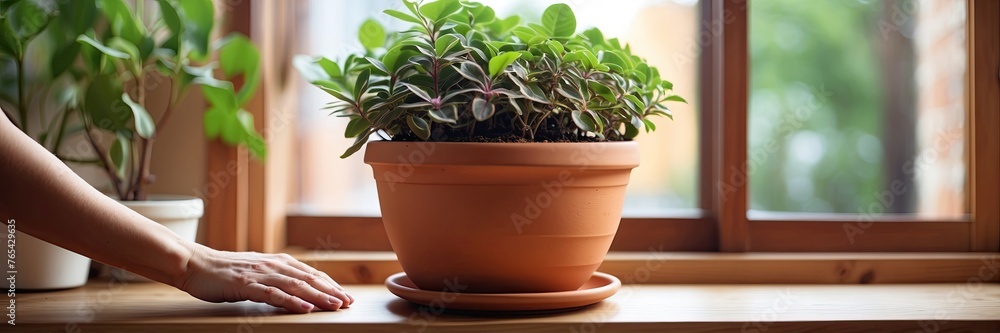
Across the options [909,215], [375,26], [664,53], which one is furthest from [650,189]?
[375,26]

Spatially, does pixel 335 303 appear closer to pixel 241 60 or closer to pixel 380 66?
pixel 380 66

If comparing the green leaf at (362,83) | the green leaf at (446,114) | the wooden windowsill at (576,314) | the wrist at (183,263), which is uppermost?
the green leaf at (362,83)

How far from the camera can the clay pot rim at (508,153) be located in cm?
93

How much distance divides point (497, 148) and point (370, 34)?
33 cm

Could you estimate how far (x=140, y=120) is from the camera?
3.73ft

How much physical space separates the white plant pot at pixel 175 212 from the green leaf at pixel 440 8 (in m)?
0.49

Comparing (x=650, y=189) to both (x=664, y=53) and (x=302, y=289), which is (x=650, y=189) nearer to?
(x=664, y=53)

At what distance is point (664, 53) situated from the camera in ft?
4.50

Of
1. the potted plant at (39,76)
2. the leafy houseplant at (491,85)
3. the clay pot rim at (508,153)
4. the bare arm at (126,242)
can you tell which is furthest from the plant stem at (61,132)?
the clay pot rim at (508,153)

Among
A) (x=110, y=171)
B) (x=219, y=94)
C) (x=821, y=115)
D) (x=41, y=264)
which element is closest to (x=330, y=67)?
(x=219, y=94)

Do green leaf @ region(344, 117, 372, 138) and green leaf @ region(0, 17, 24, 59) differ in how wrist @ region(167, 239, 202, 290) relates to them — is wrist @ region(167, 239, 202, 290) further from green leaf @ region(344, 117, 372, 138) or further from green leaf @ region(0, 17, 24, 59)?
green leaf @ region(0, 17, 24, 59)

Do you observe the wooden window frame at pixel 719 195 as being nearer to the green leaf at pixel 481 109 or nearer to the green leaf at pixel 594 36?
the green leaf at pixel 594 36

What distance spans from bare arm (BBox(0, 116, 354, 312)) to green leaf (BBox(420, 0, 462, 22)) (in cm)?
36

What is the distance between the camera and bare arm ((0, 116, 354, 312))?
88 centimetres
